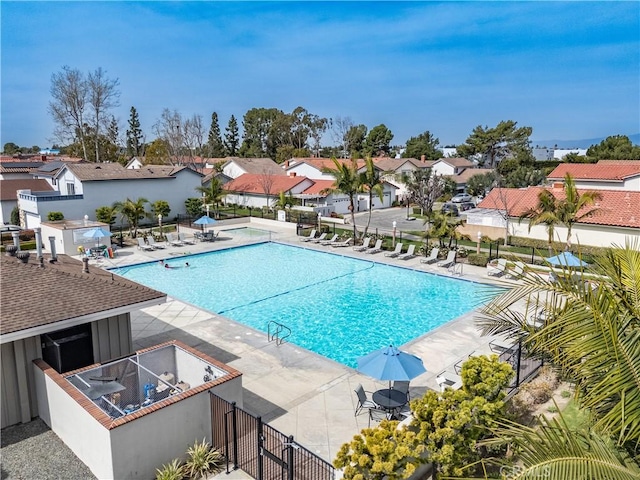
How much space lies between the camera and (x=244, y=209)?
48.6m

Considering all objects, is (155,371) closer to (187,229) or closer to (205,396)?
(205,396)

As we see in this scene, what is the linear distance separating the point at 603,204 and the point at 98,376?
3069cm

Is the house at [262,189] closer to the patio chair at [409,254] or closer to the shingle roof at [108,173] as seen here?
the shingle roof at [108,173]

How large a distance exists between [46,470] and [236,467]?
3502 mm

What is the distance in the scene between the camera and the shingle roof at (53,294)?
963cm

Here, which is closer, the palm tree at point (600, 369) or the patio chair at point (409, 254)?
the palm tree at point (600, 369)

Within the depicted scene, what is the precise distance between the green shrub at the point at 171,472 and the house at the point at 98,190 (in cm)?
2994

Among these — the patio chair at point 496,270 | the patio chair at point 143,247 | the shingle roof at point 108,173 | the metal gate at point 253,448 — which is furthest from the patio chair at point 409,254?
the shingle roof at point 108,173

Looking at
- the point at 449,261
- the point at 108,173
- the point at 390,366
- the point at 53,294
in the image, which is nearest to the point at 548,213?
the point at 449,261

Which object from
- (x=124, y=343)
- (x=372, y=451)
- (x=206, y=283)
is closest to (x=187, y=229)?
(x=206, y=283)

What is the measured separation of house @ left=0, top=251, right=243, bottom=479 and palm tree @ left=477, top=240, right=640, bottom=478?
611 cm

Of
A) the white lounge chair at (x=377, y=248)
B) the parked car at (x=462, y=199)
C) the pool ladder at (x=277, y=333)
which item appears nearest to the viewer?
the pool ladder at (x=277, y=333)

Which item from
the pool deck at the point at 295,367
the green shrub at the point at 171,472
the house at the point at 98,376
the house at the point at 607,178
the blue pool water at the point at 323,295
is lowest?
the blue pool water at the point at 323,295

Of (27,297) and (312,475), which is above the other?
(27,297)
